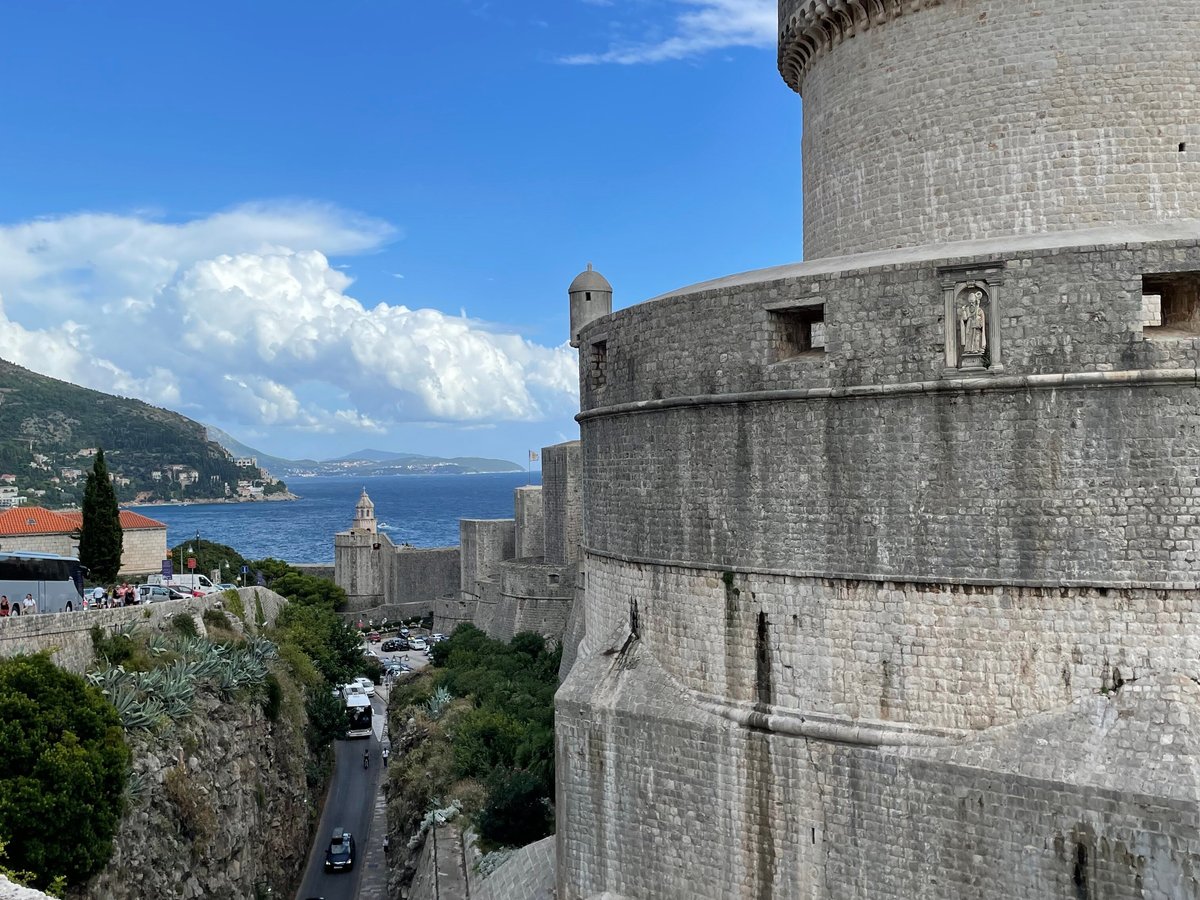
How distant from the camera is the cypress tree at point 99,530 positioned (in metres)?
28.2

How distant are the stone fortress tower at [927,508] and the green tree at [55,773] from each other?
677cm

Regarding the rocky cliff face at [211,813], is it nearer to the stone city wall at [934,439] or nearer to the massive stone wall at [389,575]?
the stone city wall at [934,439]

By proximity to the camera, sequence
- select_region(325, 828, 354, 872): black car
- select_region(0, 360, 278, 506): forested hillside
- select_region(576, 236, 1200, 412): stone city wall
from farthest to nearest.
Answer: select_region(0, 360, 278, 506): forested hillside → select_region(325, 828, 354, 872): black car → select_region(576, 236, 1200, 412): stone city wall

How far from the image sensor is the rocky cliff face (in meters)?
15.8

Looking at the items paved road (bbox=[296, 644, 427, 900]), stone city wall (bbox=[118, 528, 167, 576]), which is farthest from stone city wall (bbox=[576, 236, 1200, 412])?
stone city wall (bbox=[118, 528, 167, 576])

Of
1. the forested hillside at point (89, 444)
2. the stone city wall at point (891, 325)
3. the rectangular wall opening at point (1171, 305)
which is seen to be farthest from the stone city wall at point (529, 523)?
the forested hillside at point (89, 444)

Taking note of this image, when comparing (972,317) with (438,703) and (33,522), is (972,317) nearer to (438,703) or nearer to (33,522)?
(438,703)

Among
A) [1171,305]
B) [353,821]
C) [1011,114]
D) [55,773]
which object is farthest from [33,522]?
[1171,305]

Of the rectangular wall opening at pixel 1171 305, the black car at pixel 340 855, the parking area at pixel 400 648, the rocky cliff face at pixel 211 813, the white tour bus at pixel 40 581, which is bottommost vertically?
the black car at pixel 340 855

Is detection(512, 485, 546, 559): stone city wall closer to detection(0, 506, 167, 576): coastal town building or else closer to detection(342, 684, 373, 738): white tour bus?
detection(342, 684, 373, 738): white tour bus

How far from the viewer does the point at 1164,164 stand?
1055cm

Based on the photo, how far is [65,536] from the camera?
110ft

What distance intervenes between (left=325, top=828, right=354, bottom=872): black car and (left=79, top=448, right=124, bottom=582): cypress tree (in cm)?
1019

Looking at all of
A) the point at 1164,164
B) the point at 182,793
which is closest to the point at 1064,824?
the point at 1164,164
